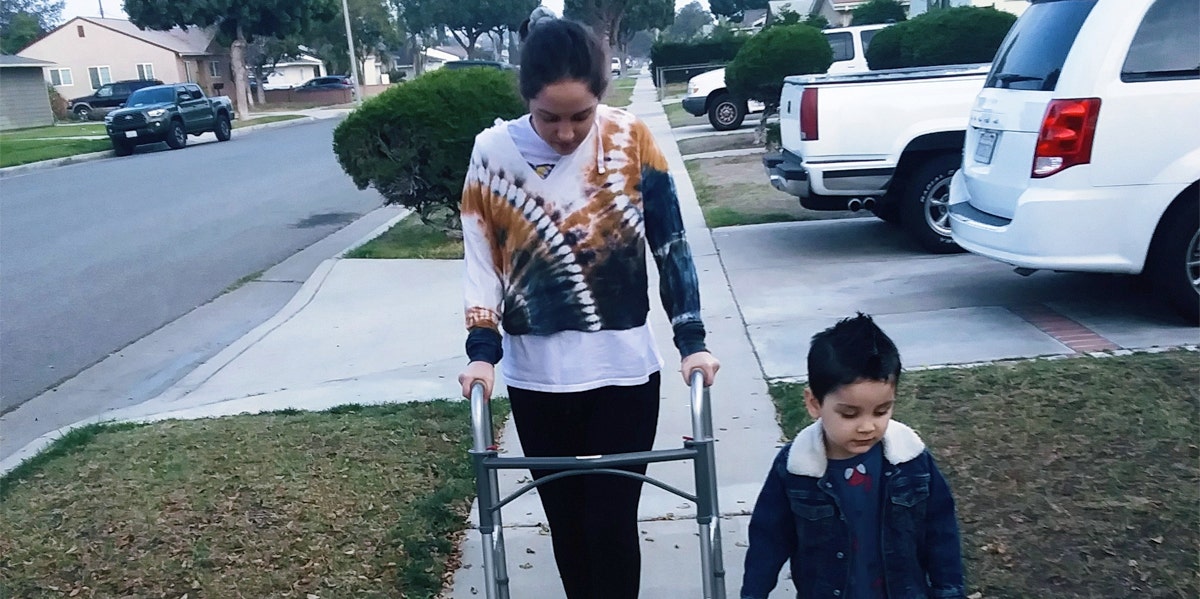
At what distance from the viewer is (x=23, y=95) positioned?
47.4 meters

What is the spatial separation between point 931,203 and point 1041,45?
263 centimetres

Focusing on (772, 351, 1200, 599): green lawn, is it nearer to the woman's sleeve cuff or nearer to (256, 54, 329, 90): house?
the woman's sleeve cuff

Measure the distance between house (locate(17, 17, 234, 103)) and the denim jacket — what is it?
6475cm

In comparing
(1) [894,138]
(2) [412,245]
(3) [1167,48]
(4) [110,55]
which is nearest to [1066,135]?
(3) [1167,48]

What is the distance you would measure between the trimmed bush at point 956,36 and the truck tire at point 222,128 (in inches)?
851

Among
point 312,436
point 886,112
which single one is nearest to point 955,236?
point 886,112

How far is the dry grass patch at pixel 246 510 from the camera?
3.88 meters

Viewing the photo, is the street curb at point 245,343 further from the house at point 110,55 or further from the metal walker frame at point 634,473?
the house at point 110,55

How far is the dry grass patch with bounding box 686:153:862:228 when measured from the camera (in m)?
10.9

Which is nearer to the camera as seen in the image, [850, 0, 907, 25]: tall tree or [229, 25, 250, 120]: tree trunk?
[850, 0, 907, 25]: tall tree

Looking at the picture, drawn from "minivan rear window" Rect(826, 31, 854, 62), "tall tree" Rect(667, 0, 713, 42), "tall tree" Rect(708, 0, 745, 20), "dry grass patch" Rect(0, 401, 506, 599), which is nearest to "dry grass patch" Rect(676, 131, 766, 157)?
"minivan rear window" Rect(826, 31, 854, 62)

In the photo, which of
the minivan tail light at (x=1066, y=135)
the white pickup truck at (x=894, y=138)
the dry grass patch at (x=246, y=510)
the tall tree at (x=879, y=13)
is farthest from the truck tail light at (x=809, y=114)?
the tall tree at (x=879, y=13)

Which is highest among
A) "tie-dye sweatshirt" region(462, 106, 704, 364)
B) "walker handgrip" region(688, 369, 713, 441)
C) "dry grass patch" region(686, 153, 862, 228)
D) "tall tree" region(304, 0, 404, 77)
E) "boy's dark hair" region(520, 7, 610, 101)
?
"tall tree" region(304, 0, 404, 77)

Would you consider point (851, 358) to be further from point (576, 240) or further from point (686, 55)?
point (686, 55)
